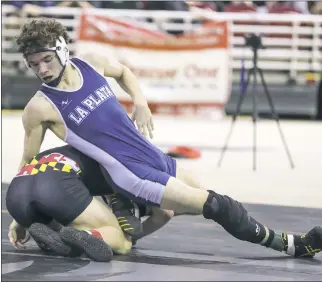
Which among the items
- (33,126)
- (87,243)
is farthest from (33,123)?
(87,243)

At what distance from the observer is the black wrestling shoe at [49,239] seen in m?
5.56

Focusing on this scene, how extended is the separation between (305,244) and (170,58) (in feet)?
37.0

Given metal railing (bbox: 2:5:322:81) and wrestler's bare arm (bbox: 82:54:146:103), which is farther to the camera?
metal railing (bbox: 2:5:322:81)

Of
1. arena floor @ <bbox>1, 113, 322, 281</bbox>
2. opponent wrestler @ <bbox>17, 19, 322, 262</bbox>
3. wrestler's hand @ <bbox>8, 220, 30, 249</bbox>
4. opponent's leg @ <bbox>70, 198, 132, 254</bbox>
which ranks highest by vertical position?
opponent wrestler @ <bbox>17, 19, 322, 262</bbox>

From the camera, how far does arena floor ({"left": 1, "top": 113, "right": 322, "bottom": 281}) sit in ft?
17.2

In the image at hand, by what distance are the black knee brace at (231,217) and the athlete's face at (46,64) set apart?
45.2 inches

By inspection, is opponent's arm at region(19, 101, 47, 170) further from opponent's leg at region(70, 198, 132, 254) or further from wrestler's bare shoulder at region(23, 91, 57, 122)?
opponent's leg at region(70, 198, 132, 254)

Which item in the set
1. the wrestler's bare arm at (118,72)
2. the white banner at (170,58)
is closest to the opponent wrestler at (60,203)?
the wrestler's bare arm at (118,72)

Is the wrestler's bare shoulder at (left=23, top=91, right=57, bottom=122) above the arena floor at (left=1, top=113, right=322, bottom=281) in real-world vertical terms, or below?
above

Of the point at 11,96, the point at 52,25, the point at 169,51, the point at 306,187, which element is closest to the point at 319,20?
the point at 169,51

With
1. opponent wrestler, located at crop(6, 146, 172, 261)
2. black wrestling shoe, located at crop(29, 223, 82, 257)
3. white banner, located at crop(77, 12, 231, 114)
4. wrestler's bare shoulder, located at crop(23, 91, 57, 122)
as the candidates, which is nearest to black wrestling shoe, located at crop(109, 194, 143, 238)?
opponent wrestler, located at crop(6, 146, 172, 261)

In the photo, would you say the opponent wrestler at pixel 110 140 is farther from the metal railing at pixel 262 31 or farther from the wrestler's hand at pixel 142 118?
the metal railing at pixel 262 31

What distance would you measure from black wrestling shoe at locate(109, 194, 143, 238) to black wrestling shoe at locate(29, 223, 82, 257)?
37 centimetres

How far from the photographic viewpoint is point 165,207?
226 inches
